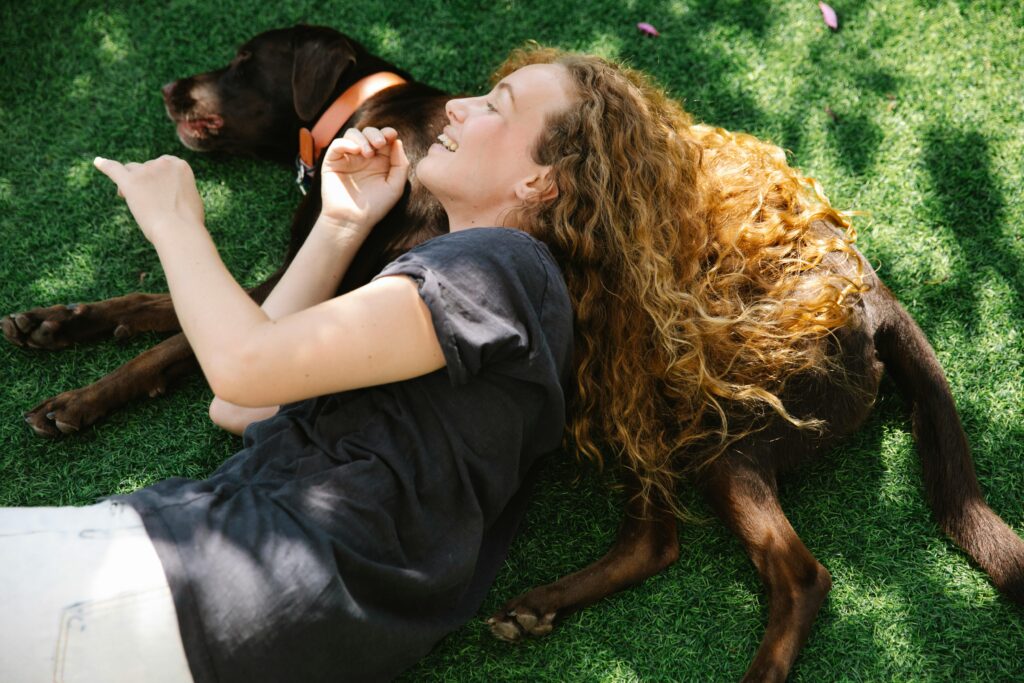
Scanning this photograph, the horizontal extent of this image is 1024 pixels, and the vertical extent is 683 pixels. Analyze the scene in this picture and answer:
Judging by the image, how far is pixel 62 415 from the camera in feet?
9.69

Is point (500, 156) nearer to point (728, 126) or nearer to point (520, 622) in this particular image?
point (520, 622)

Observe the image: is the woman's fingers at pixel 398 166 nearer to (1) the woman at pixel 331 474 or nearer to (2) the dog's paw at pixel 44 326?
(1) the woman at pixel 331 474

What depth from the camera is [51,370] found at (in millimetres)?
3148

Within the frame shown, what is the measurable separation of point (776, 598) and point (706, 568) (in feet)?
0.84

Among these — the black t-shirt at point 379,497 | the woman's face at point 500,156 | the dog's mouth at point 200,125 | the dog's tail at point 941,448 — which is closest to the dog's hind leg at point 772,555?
the dog's tail at point 941,448

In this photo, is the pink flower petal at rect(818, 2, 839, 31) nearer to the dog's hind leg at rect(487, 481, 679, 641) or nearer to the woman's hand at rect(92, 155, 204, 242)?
the dog's hind leg at rect(487, 481, 679, 641)

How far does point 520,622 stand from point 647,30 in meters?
2.90

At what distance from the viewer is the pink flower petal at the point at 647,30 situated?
4.03 metres

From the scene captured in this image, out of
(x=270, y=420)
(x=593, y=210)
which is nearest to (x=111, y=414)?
(x=270, y=420)

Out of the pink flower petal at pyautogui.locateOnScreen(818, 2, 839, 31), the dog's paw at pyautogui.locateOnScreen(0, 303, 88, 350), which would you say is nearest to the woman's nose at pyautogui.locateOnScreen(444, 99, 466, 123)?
the dog's paw at pyautogui.locateOnScreen(0, 303, 88, 350)

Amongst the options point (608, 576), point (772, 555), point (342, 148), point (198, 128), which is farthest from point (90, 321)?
point (772, 555)

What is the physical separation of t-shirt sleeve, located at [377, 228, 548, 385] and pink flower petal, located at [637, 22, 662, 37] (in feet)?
7.60

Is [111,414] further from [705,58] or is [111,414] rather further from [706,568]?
[705,58]

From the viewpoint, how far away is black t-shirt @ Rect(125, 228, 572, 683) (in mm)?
1980
